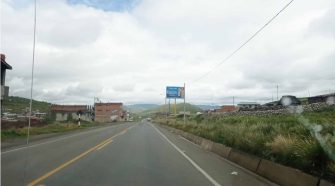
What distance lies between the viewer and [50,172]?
47.4 feet

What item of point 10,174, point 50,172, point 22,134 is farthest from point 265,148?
point 22,134

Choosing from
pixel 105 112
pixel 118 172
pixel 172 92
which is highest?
pixel 172 92

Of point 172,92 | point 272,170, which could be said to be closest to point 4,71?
point 272,170

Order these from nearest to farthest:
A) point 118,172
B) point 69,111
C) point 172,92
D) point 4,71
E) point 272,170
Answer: point 272,170, point 118,172, point 4,71, point 172,92, point 69,111

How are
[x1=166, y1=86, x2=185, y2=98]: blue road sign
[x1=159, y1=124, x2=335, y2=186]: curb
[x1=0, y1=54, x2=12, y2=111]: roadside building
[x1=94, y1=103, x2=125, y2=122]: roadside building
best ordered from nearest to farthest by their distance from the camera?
[x1=159, y1=124, x2=335, y2=186]: curb, [x1=0, y1=54, x2=12, y2=111]: roadside building, [x1=166, y1=86, x2=185, y2=98]: blue road sign, [x1=94, y1=103, x2=125, y2=122]: roadside building

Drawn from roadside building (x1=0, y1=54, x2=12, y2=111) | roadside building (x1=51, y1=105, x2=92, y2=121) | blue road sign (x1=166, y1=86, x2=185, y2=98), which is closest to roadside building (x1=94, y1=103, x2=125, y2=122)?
roadside building (x1=51, y1=105, x2=92, y2=121)

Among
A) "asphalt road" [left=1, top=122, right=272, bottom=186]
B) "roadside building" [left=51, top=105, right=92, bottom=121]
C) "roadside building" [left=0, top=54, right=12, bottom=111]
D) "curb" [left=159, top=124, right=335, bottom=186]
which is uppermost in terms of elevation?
"roadside building" [left=0, top=54, right=12, bottom=111]

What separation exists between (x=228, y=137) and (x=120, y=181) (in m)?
11.3

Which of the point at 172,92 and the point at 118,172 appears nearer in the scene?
the point at 118,172

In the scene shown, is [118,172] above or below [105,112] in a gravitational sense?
below

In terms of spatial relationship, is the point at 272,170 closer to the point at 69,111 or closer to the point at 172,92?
the point at 172,92

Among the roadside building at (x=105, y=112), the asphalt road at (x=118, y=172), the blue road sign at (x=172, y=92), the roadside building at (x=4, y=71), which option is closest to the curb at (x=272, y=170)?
the asphalt road at (x=118, y=172)

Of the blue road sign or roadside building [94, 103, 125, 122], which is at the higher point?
the blue road sign

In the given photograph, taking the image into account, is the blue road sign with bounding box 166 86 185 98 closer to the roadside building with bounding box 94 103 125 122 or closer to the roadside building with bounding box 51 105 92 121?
the roadside building with bounding box 51 105 92 121
